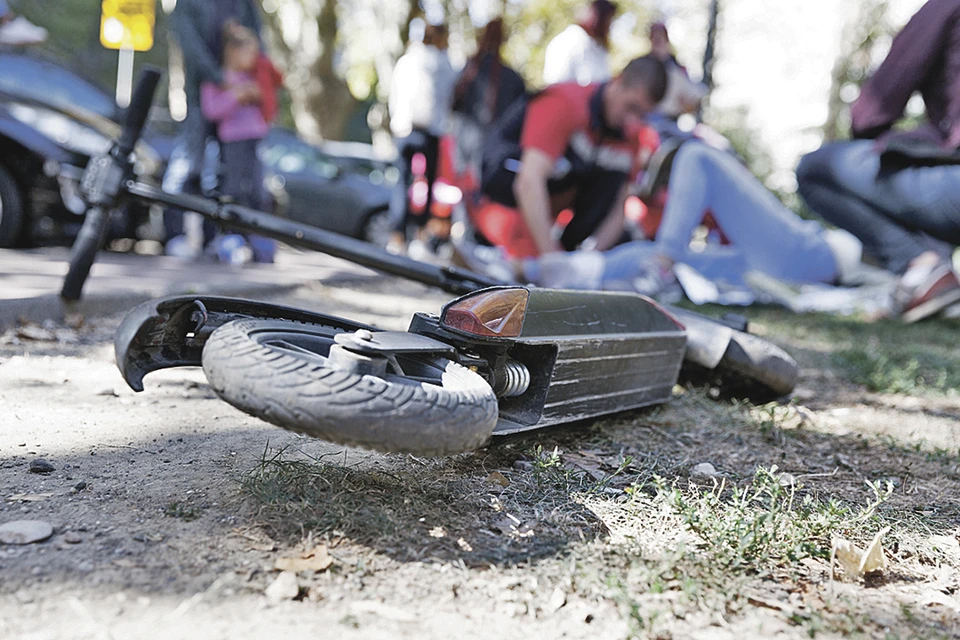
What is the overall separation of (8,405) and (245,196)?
13.3 ft

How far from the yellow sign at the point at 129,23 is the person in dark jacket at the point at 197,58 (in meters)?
2.54

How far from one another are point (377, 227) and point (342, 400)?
10061 mm

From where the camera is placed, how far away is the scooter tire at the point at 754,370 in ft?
8.68

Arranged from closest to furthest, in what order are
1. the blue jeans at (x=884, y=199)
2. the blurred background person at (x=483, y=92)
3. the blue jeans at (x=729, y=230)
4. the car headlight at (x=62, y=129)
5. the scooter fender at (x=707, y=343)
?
the scooter fender at (x=707, y=343), the blue jeans at (x=884, y=199), the blue jeans at (x=729, y=230), the car headlight at (x=62, y=129), the blurred background person at (x=483, y=92)

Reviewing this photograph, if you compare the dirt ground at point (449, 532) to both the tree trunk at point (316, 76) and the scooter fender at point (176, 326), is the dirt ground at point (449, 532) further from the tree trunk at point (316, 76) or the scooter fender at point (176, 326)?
the tree trunk at point (316, 76)

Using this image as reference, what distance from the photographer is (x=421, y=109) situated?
735 cm

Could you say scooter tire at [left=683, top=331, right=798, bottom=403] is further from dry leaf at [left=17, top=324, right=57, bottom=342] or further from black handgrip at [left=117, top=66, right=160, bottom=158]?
dry leaf at [left=17, top=324, right=57, bottom=342]

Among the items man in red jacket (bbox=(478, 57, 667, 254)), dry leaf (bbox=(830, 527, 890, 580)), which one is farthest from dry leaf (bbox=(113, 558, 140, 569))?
man in red jacket (bbox=(478, 57, 667, 254))

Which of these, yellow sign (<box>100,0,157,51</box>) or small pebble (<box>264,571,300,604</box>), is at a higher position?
yellow sign (<box>100,0,157,51</box>)

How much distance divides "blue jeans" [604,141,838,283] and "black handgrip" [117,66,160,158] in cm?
296

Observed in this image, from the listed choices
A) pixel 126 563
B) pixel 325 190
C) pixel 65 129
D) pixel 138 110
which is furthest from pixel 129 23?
pixel 126 563

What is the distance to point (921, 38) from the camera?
175 inches

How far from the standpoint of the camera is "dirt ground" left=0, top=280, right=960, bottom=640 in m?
1.23

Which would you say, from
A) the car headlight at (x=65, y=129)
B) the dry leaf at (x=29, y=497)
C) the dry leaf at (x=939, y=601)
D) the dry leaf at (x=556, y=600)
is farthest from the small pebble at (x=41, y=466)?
the car headlight at (x=65, y=129)
